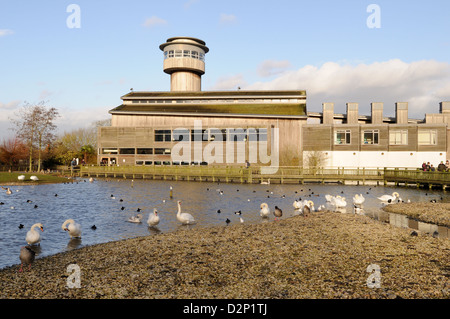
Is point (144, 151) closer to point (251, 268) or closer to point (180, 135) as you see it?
point (180, 135)

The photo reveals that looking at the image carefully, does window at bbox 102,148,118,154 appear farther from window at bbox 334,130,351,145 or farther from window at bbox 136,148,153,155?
window at bbox 334,130,351,145

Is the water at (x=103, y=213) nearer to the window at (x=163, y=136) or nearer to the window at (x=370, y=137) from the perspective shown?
the window at (x=163, y=136)

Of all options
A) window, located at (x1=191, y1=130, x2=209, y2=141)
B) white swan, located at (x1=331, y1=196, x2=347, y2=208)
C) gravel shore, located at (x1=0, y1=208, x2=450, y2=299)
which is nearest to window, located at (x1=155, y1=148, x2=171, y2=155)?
window, located at (x1=191, y1=130, x2=209, y2=141)

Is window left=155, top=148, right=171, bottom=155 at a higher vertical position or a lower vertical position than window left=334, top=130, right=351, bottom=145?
lower

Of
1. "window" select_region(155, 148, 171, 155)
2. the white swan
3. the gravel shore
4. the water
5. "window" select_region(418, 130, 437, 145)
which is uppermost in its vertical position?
"window" select_region(418, 130, 437, 145)

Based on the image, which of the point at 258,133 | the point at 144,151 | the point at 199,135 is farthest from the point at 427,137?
the point at 144,151

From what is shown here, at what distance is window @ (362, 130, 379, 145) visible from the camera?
5981 cm

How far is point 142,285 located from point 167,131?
58144mm

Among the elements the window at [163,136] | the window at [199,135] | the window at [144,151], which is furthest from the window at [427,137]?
the window at [144,151]

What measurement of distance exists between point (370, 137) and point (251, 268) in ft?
182

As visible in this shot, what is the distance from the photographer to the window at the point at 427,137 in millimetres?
58219

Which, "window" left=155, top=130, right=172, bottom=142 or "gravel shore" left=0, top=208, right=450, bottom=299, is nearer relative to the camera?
"gravel shore" left=0, top=208, right=450, bottom=299

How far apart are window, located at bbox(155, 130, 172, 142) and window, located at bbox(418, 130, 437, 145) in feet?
142

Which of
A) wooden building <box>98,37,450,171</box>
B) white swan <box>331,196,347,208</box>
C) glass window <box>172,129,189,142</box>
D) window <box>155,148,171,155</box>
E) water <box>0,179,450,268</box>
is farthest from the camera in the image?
window <box>155,148,171,155</box>
